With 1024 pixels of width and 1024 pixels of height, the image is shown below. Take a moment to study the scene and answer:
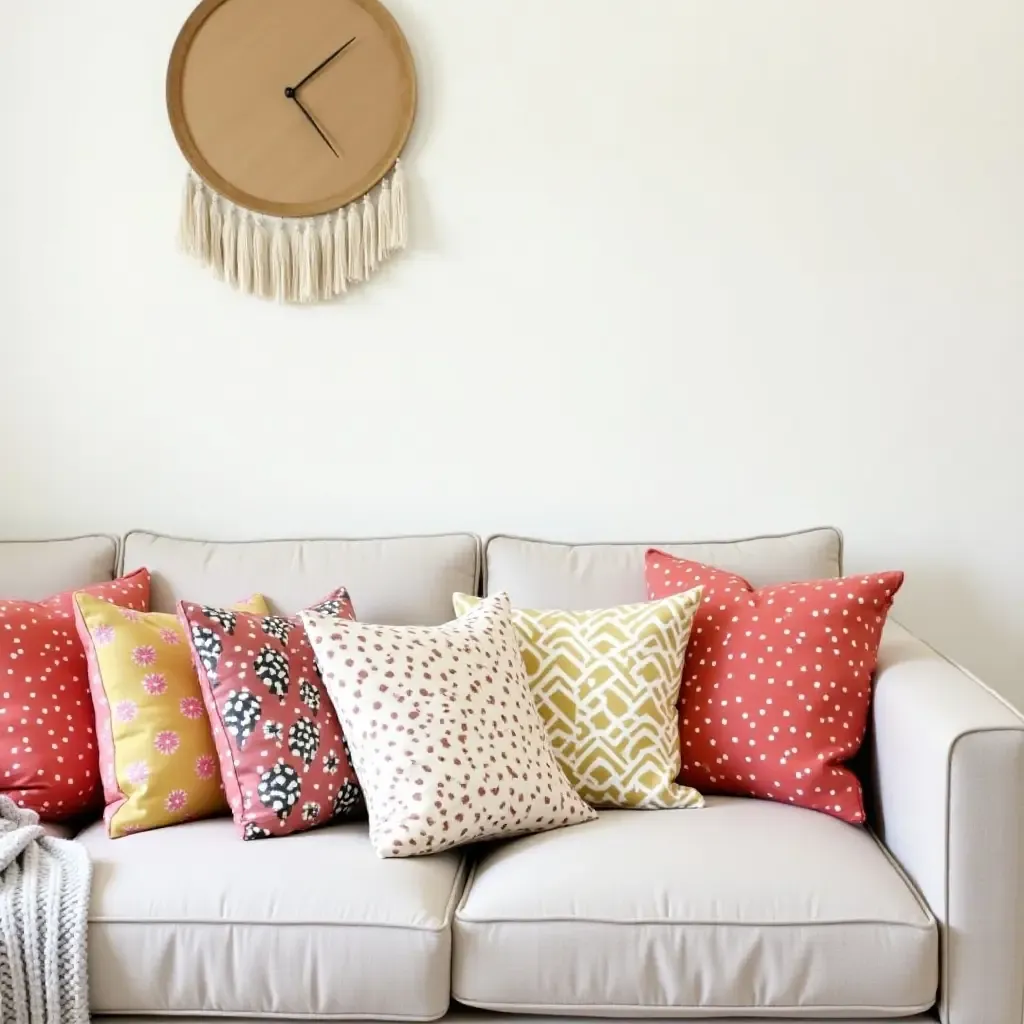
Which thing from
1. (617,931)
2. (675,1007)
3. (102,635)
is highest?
(102,635)

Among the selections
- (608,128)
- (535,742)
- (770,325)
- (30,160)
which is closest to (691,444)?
(770,325)

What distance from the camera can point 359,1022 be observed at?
1.68 meters

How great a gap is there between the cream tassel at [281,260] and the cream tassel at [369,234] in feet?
0.53

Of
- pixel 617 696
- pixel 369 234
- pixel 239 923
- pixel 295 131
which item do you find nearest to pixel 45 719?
pixel 239 923

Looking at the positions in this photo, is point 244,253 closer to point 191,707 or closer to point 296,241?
point 296,241

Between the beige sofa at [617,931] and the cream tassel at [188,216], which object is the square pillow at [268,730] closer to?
the beige sofa at [617,931]

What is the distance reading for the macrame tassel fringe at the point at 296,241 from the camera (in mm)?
2525

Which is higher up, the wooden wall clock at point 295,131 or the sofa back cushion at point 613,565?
the wooden wall clock at point 295,131

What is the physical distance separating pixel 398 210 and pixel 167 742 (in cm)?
119

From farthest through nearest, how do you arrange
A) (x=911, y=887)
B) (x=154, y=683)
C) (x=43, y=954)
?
(x=154, y=683), (x=911, y=887), (x=43, y=954)

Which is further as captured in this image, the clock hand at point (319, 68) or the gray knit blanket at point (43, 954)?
the clock hand at point (319, 68)

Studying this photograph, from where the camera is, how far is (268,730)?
1880 mm

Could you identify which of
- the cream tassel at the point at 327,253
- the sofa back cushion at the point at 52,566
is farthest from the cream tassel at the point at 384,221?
the sofa back cushion at the point at 52,566

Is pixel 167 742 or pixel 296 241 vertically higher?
pixel 296 241
